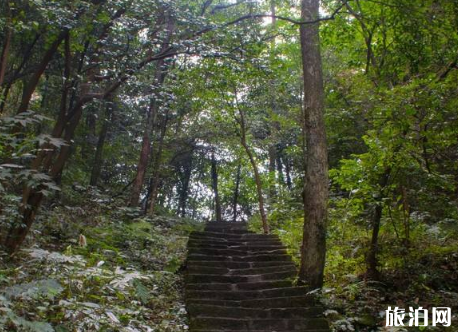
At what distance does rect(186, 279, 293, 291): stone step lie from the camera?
23.8ft

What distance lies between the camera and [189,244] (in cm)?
958

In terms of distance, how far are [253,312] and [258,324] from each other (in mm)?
314

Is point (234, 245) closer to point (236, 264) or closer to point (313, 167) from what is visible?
point (236, 264)

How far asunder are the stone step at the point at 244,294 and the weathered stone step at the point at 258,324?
0.83 meters

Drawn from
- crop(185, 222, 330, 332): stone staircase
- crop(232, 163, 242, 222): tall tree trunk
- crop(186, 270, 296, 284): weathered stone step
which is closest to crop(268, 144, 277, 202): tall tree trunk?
crop(232, 163, 242, 222): tall tree trunk

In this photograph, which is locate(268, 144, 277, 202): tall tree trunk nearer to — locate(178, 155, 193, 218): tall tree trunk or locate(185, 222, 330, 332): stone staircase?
locate(178, 155, 193, 218): tall tree trunk

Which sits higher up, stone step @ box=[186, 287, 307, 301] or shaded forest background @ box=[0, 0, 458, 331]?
shaded forest background @ box=[0, 0, 458, 331]

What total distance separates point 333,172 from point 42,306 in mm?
4897

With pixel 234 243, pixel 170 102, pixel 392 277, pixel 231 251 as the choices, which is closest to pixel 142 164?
pixel 234 243

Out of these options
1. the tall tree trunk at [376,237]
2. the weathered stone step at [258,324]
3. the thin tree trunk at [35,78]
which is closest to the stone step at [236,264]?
the tall tree trunk at [376,237]

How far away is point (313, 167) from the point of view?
709 cm

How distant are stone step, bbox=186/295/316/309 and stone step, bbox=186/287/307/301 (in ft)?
0.71

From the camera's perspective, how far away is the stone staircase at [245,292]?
240 inches

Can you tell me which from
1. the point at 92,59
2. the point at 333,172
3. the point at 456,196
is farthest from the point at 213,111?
the point at 456,196
